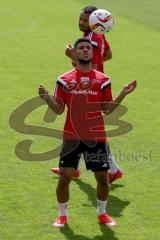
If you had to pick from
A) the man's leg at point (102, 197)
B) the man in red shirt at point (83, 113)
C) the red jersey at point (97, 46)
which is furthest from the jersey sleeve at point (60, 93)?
the red jersey at point (97, 46)

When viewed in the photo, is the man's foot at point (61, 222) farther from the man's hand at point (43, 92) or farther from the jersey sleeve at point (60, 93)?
the man's hand at point (43, 92)

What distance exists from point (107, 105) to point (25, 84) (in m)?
7.94

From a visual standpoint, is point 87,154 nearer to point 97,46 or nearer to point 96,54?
point 96,54

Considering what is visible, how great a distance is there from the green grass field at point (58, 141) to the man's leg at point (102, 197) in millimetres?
121

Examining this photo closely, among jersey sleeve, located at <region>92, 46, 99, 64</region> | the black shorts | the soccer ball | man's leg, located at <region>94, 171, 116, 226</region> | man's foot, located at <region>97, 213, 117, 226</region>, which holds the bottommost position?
man's foot, located at <region>97, 213, 117, 226</region>

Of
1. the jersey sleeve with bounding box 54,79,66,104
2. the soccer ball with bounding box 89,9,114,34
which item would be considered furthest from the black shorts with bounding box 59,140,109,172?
the soccer ball with bounding box 89,9,114,34

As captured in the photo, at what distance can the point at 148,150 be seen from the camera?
11.4 m

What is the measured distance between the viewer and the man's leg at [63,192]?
8039 mm

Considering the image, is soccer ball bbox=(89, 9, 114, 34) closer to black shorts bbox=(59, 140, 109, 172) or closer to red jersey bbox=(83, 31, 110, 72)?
red jersey bbox=(83, 31, 110, 72)

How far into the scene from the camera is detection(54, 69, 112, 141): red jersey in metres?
7.95

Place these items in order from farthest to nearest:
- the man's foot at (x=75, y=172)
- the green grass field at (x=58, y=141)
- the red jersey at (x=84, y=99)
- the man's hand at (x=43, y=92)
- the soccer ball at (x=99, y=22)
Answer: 1. the man's foot at (x=75, y=172)
2. the soccer ball at (x=99, y=22)
3. the green grass field at (x=58, y=141)
4. the red jersey at (x=84, y=99)
5. the man's hand at (x=43, y=92)

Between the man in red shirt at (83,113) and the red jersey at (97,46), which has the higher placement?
the red jersey at (97,46)

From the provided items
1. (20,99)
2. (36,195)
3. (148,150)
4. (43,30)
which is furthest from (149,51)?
(36,195)

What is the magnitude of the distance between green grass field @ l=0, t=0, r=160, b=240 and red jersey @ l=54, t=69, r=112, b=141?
1.31m
